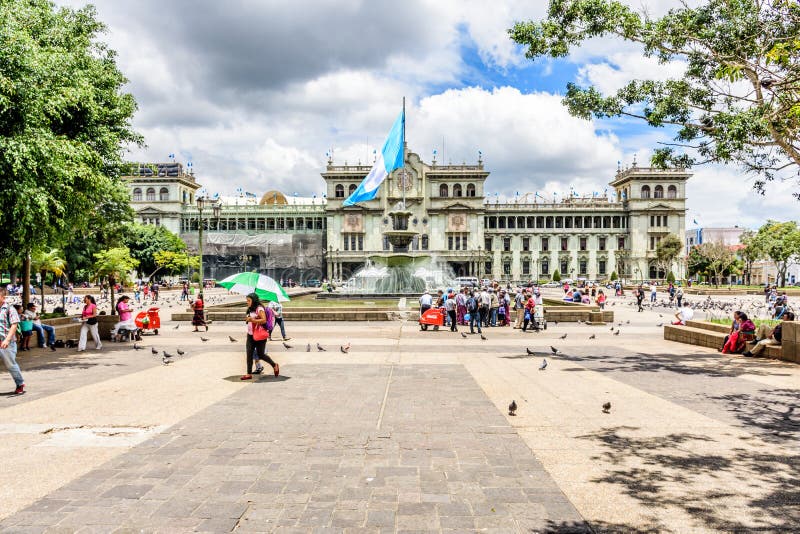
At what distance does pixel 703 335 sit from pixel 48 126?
1780 centimetres

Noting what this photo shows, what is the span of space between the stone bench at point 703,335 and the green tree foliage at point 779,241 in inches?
2419

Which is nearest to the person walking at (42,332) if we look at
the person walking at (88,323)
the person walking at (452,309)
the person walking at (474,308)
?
the person walking at (88,323)

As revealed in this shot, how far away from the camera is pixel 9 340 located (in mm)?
8750

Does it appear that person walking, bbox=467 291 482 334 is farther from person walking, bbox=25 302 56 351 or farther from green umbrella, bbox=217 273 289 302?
person walking, bbox=25 302 56 351

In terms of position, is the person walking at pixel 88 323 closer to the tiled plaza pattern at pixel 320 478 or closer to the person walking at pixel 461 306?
the tiled plaza pattern at pixel 320 478

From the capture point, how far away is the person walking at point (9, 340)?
8703 millimetres

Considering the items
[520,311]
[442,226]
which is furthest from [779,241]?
[520,311]

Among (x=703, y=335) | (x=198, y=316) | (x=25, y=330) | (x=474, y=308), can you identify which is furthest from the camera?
(x=198, y=316)

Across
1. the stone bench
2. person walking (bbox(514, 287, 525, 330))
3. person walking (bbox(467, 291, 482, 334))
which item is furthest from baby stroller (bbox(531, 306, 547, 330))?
the stone bench

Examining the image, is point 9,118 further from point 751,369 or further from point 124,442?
point 751,369

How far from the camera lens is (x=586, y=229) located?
85.7 meters

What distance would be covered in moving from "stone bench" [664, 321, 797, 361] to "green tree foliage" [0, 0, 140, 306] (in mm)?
16761

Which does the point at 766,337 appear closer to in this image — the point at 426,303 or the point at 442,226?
the point at 426,303

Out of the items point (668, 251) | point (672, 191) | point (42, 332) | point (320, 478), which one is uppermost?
point (672, 191)
